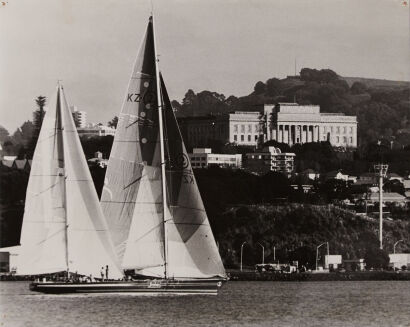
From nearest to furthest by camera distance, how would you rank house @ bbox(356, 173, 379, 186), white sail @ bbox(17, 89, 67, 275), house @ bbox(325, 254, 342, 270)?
white sail @ bbox(17, 89, 67, 275) < house @ bbox(325, 254, 342, 270) < house @ bbox(356, 173, 379, 186)

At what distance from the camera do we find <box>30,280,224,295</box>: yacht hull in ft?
152

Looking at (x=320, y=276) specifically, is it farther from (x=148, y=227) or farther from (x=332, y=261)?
(x=148, y=227)

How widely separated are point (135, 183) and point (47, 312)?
505 centimetres

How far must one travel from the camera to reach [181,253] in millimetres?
46781

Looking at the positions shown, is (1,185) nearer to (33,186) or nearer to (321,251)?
(321,251)

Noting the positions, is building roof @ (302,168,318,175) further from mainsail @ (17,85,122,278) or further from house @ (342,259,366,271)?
mainsail @ (17,85,122,278)

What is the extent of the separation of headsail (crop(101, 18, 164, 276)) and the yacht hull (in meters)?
0.62

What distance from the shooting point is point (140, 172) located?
1845 inches

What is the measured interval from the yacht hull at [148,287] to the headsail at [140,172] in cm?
62

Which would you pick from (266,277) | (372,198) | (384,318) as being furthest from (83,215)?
(372,198)

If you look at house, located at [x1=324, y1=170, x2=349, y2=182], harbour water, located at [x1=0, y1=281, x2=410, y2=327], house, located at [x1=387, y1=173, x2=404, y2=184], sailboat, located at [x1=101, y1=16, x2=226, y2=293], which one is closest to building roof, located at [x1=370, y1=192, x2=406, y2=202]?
house, located at [x1=324, y1=170, x2=349, y2=182]

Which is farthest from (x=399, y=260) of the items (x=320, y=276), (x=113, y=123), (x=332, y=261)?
(x=113, y=123)

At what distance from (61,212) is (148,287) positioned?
12.7ft

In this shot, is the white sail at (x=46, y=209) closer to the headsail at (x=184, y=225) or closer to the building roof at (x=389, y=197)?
the headsail at (x=184, y=225)
